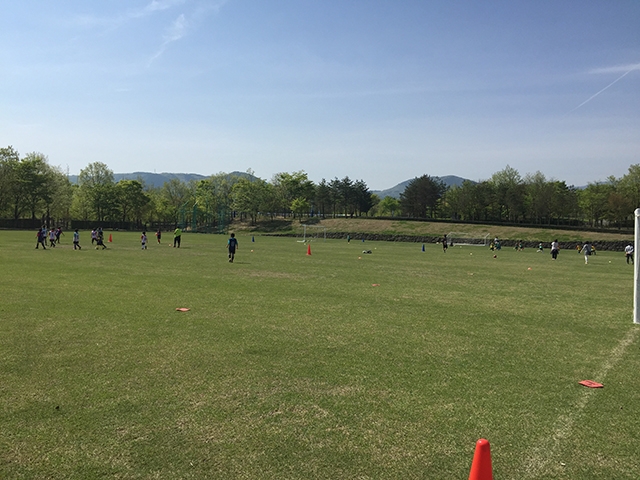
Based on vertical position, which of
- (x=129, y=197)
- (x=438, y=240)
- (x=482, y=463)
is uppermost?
(x=129, y=197)

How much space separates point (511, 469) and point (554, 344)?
19.1ft

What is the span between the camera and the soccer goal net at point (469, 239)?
2714 inches

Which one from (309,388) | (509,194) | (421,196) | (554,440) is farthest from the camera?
(421,196)

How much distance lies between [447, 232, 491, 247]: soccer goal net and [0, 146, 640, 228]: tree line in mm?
29504

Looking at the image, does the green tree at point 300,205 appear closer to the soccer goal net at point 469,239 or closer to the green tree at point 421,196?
the green tree at point 421,196

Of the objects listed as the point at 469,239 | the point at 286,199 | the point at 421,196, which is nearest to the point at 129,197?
the point at 286,199

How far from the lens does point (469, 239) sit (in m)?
71.5

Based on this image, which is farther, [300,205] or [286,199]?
[286,199]

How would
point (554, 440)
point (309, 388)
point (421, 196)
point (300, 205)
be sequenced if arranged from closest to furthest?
point (554, 440) < point (309, 388) < point (421, 196) < point (300, 205)

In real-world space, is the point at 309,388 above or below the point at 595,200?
below

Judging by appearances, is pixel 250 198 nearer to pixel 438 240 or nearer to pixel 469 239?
pixel 438 240

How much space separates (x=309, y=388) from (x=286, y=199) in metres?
121

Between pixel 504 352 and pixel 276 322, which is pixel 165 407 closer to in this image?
pixel 276 322

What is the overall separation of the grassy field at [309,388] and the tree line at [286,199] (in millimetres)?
86138
